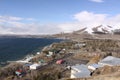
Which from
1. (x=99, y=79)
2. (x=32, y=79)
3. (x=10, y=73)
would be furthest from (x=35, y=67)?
(x=99, y=79)

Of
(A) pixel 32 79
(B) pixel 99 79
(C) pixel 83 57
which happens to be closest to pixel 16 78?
(A) pixel 32 79

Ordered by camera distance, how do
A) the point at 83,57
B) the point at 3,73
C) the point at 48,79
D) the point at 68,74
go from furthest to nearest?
the point at 83,57 < the point at 3,73 < the point at 68,74 < the point at 48,79

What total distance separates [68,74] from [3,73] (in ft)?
45.9

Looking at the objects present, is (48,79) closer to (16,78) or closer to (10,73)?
(16,78)

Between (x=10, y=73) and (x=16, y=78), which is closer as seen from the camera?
(x=16, y=78)

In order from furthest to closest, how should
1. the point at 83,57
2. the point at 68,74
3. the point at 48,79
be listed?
the point at 83,57
the point at 68,74
the point at 48,79

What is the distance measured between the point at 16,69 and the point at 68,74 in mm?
14333

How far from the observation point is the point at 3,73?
4534 centimetres

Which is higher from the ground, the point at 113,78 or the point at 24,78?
the point at 113,78

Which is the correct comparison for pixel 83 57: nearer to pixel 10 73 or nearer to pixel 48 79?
pixel 10 73

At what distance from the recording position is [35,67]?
2008 inches

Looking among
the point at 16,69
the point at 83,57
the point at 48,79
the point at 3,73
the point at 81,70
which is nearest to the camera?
the point at 48,79

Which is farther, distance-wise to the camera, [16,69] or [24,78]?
[16,69]

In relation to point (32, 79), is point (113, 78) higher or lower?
higher
